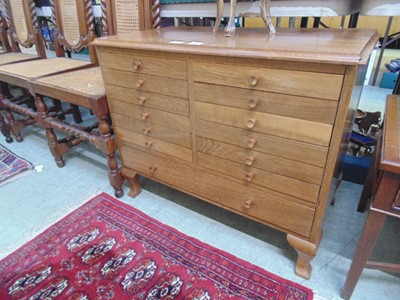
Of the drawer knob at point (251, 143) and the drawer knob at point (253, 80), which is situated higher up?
the drawer knob at point (253, 80)

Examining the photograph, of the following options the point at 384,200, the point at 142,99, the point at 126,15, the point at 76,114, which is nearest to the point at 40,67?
the point at 76,114

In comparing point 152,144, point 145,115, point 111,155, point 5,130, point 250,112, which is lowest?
point 5,130

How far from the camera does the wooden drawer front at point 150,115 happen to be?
1.07m

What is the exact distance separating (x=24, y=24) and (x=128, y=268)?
231 cm

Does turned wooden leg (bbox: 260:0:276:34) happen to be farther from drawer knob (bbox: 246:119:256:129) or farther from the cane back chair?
the cane back chair

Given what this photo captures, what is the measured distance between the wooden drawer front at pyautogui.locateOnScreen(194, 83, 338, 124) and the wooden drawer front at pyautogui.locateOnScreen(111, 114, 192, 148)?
0.65 ft

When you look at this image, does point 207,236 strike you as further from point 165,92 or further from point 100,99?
point 100,99

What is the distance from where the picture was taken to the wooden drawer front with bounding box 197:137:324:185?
0.86 metres

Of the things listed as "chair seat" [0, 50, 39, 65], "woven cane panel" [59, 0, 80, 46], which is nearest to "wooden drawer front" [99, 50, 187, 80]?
"woven cane panel" [59, 0, 80, 46]

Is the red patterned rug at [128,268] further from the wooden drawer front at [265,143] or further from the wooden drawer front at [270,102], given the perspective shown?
the wooden drawer front at [270,102]

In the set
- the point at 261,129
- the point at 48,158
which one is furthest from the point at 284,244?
the point at 48,158

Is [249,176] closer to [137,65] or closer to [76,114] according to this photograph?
[137,65]

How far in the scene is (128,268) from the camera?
1137mm

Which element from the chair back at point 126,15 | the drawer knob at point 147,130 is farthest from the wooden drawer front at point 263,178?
the chair back at point 126,15
